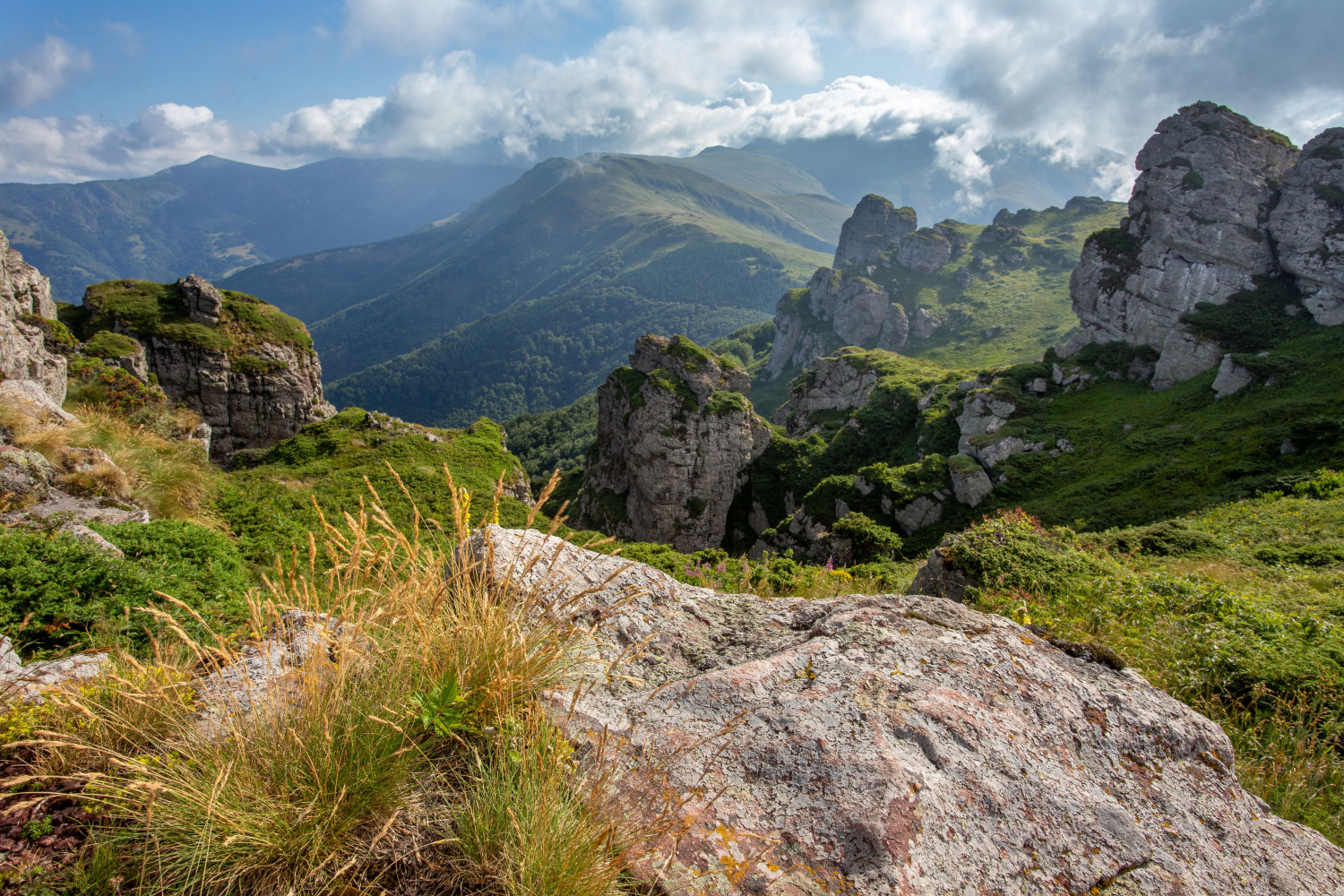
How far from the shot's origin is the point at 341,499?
50.8 feet

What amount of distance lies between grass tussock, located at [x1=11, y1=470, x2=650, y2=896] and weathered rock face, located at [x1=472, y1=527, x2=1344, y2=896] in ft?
1.05

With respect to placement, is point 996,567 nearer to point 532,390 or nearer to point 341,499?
point 341,499

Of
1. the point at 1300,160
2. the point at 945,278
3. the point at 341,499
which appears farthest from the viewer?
the point at 945,278

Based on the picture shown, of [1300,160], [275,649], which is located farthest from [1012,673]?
[1300,160]

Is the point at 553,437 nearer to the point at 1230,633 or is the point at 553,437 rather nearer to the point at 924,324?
the point at 924,324

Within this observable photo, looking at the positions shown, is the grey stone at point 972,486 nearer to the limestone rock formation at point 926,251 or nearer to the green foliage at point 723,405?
the green foliage at point 723,405

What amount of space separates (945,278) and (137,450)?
121 m

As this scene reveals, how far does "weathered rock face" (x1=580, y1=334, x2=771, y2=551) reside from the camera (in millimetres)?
37688

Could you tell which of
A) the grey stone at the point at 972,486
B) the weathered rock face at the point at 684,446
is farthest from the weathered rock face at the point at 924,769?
the weathered rock face at the point at 684,446

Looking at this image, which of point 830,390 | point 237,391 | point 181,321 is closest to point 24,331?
point 237,391

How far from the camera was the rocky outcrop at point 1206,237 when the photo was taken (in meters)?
34.8

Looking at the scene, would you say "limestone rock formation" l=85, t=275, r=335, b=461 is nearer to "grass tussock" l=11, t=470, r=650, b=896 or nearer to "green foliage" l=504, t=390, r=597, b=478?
"grass tussock" l=11, t=470, r=650, b=896

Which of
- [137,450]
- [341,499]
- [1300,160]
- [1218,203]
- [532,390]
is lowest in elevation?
[532,390]

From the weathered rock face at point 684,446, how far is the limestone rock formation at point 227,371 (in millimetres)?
19988
